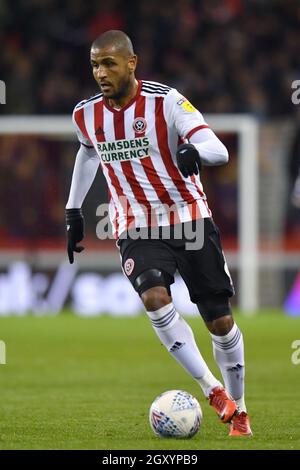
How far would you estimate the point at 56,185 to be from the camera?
55.8 feet

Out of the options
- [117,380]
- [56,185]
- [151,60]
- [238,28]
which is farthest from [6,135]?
[117,380]

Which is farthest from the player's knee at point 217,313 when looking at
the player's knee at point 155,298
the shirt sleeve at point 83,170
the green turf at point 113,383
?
the shirt sleeve at point 83,170

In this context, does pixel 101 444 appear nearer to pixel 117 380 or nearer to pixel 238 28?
pixel 117 380

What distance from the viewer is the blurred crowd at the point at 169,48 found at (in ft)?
61.7

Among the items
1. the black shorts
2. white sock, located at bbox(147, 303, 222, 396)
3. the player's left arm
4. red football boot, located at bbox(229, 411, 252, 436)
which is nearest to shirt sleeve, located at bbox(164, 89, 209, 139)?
the player's left arm

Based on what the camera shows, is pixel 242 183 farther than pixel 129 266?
Yes

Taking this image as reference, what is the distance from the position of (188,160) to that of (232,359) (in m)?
1.26

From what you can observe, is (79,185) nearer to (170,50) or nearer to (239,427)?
(239,427)

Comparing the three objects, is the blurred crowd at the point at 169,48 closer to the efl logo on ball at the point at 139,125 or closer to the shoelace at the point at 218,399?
the efl logo on ball at the point at 139,125

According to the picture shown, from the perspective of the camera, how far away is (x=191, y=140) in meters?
6.39

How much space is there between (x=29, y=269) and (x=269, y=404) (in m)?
9.27

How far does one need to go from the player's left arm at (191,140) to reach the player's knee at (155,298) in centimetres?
66

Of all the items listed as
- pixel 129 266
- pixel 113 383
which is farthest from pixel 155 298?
pixel 113 383

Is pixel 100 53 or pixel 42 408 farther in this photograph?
pixel 42 408
